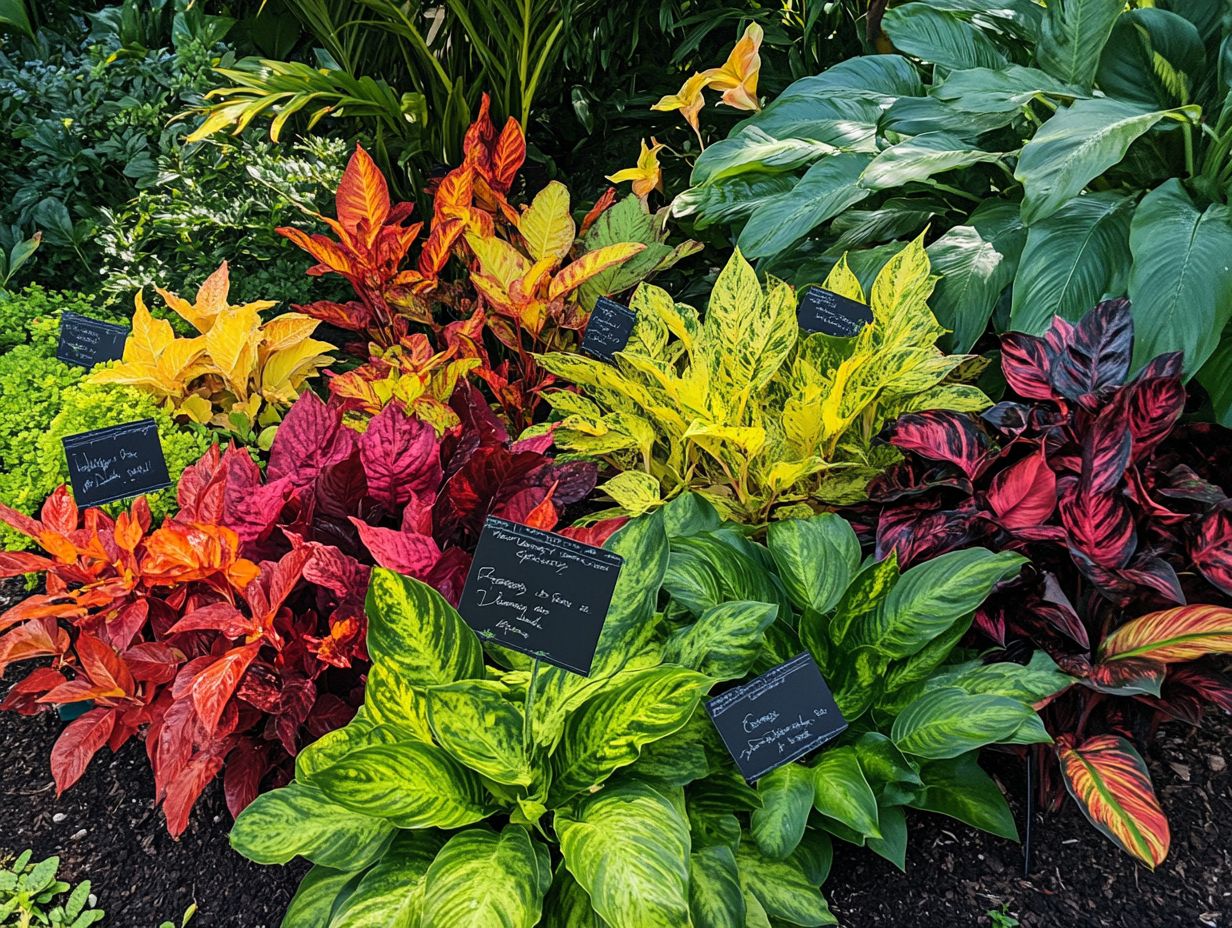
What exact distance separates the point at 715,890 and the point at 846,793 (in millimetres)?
184

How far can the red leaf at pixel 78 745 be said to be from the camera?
1234mm

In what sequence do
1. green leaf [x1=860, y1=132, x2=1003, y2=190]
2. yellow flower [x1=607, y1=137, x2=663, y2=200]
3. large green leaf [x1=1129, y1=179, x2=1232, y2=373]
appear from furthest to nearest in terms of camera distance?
yellow flower [x1=607, y1=137, x2=663, y2=200] → green leaf [x1=860, y1=132, x2=1003, y2=190] → large green leaf [x1=1129, y1=179, x2=1232, y2=373]

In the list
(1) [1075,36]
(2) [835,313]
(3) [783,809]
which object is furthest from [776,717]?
(1) [1075,36]

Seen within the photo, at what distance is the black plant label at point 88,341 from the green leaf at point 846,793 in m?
1.52

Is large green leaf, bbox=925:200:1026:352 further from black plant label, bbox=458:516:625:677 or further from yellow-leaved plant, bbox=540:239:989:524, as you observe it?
black plant label, bbox=458:516:625:677

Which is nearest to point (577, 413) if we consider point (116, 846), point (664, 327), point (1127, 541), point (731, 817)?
point (664, 327)

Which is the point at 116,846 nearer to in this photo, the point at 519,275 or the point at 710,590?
the point at 710,590

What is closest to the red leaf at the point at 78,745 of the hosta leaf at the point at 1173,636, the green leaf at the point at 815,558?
the green leaf at the point at 815,558

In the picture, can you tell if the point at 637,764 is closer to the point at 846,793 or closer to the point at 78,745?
the point at 846,793

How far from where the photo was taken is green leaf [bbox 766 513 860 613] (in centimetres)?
128

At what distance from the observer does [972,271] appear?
1.72 m

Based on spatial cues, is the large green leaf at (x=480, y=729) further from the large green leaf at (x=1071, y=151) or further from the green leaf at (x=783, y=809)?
the large green leaf at (x=1071, y=151)

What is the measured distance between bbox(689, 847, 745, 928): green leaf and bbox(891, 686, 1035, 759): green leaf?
0.26 meters

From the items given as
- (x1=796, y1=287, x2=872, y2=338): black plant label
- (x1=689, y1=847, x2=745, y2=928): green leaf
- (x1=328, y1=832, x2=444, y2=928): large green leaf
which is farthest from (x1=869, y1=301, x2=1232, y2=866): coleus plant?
(x1=328, y1=832, x2=444, y2=928): large green leaf
